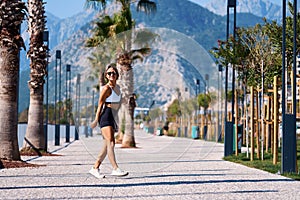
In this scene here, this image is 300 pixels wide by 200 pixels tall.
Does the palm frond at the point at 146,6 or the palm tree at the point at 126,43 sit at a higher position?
the palm frond at the point at 146,6

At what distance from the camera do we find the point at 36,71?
74.1 ft

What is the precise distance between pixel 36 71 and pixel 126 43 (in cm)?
864

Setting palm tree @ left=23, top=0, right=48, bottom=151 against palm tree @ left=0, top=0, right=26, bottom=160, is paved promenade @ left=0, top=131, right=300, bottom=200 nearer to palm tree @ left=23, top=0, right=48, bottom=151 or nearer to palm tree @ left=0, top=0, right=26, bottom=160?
palm tree @ left=0, top=0, right=26, bottom=160

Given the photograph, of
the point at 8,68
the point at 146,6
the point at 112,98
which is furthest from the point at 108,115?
the point at 146,6

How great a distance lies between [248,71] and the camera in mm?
20781

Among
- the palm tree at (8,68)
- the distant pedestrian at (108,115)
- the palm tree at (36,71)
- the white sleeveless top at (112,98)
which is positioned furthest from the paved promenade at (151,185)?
the palm tree at (36,71)

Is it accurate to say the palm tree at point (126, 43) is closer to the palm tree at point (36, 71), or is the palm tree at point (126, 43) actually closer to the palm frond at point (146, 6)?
the palm frond at point (146, 6)

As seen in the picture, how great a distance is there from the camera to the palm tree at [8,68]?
52.6 feet

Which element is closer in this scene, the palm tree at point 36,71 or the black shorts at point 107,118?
the black shorts at point 107,118

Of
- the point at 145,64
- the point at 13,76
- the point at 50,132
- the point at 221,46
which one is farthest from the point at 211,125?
the point at 13,76

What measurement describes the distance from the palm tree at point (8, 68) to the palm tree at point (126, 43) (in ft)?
43.8

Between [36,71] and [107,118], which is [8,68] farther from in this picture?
[36,71]

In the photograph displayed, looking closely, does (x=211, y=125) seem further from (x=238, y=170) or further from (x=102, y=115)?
(x=102, y=115)

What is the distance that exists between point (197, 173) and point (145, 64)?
65.8 feet
